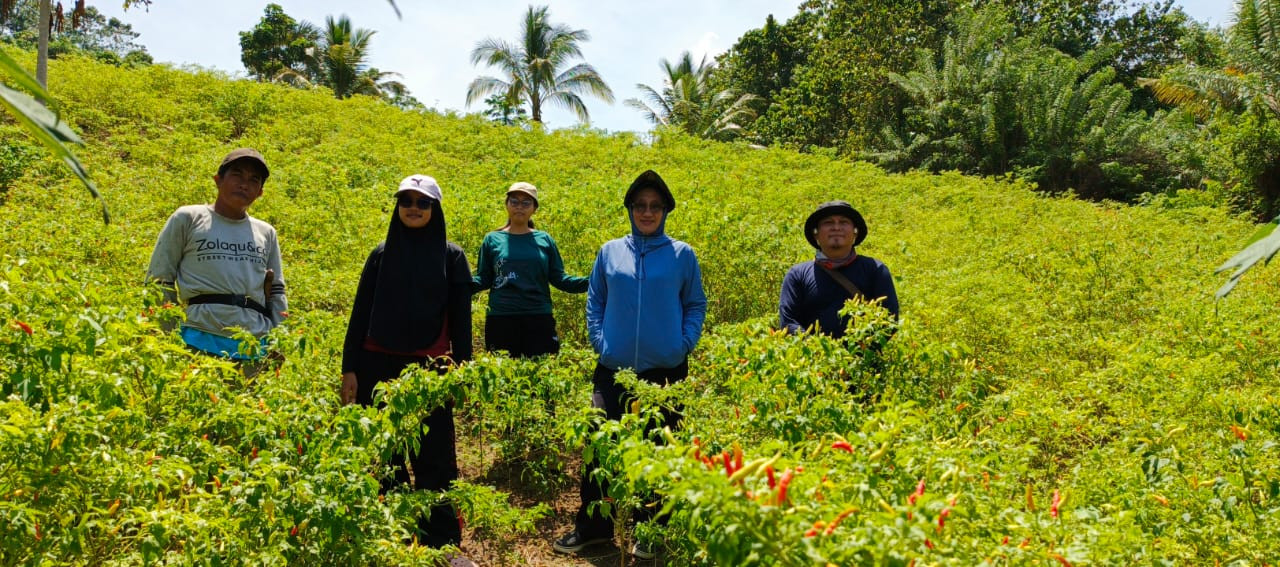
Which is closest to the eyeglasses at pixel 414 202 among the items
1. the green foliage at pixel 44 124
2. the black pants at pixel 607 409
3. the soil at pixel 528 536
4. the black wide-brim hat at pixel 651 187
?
the black wide-brim hat at pixel 651 187

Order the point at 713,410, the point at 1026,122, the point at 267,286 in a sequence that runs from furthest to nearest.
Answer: the point at 1026,122 < the point at 267,286 < the point at 713,410

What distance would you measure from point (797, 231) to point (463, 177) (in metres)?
4.56

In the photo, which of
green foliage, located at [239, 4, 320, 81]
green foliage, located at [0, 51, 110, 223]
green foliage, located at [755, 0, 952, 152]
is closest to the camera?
green foliage, located at [0, 51, 110, 223]

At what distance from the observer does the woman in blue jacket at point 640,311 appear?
3268 mm

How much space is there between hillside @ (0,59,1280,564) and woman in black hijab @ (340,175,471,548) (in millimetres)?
206

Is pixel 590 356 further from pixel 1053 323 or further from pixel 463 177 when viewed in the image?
pixel 463 177

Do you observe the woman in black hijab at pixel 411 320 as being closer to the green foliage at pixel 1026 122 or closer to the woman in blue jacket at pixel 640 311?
the woman in blue jacket at pixel 640 311

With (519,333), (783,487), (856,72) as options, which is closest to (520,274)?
(519,333)

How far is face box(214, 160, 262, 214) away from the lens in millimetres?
3217

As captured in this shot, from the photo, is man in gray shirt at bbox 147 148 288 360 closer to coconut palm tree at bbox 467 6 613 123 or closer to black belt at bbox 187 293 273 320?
black belt at bbox 187 293 273 320

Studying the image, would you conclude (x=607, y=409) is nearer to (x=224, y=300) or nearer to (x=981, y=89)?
(x=224, y=300)

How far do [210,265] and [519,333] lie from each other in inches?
58.3

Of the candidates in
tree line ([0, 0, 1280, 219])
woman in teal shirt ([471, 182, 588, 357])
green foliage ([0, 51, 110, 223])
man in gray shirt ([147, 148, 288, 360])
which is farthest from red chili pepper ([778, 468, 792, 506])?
tree line ([0, 0, 1280, 219])

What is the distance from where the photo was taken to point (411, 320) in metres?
3.13
